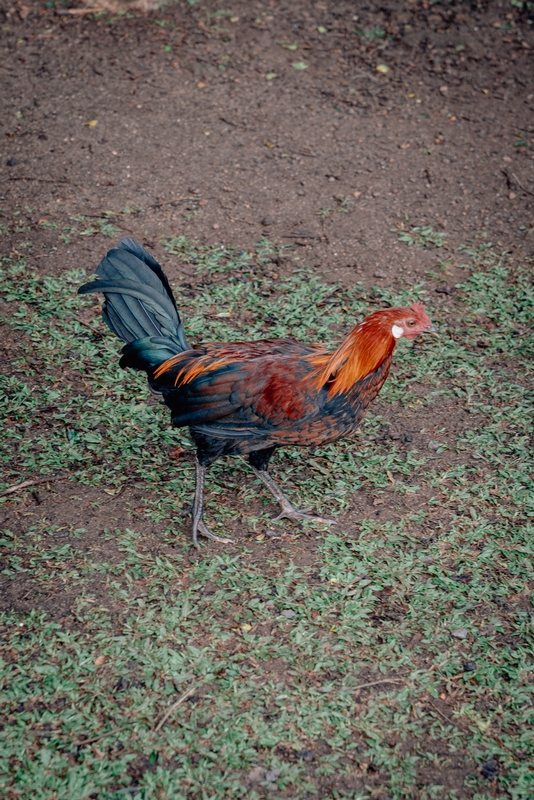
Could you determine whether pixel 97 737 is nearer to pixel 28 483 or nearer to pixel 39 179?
pixel 28 483

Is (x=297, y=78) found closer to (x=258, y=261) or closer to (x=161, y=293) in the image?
(x=258, y=261)

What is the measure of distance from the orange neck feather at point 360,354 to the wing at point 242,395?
12 cm

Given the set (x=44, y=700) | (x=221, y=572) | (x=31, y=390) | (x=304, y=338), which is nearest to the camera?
(x=44, y=700)

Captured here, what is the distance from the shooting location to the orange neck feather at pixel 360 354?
4.27 metres

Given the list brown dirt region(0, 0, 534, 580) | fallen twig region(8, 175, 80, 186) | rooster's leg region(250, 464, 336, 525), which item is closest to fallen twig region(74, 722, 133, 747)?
rooster's leg region(250, 464, 336, 525)

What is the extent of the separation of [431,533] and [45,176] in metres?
5.24

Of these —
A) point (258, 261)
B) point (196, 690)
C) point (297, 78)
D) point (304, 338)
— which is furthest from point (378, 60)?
point (196, 690)

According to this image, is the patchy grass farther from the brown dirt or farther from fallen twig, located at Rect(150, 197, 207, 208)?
fallen twig, located at Rect(150, 197, 207, 208)

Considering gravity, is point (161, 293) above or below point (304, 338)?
above

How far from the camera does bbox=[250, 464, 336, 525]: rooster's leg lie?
4707mm

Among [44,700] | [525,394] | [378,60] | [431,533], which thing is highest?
[378,60]

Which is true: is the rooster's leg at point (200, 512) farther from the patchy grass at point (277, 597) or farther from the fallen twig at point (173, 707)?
the fallen twig at point (173, 707)

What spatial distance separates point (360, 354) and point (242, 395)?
0.72 meters

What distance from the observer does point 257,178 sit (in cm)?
754
